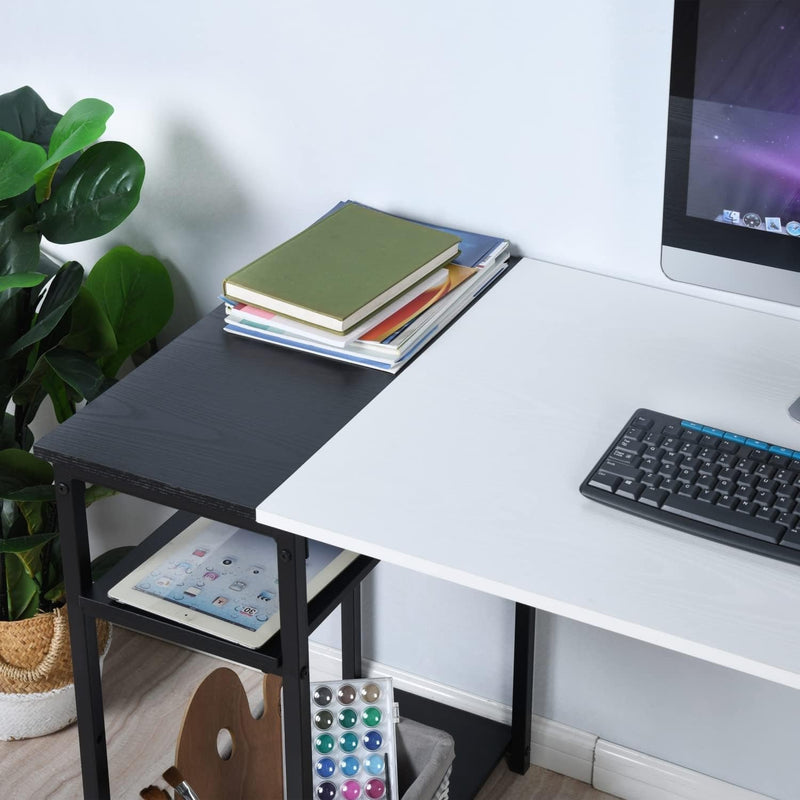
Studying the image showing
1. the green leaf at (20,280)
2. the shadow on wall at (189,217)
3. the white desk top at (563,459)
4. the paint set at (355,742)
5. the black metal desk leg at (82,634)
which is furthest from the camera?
the shadow on wall at (189,217)

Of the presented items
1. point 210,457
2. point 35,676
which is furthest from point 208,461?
point 35,676

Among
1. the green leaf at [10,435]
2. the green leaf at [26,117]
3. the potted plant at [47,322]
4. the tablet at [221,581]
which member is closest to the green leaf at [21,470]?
the potted plant at [47,322]

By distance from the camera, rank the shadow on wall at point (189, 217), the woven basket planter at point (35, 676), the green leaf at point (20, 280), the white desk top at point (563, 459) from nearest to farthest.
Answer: the white desk top at point (563, 459)
the green leaf at point (20, 280)
the shadow on wall at point (189, 217)
the woven basket planter at point (35, 676)

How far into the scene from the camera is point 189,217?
1.83 m

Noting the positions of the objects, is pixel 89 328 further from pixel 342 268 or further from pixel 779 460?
pixel 779 460

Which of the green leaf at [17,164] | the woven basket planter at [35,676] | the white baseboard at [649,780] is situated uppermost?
the green leaf at [17,164]

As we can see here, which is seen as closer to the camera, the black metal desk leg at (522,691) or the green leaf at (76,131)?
the green leaf at (76,131)

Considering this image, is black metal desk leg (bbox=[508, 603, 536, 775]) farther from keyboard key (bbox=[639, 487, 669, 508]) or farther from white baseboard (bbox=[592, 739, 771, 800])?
keyboard key (bbox=[639, 487, 669, 508])

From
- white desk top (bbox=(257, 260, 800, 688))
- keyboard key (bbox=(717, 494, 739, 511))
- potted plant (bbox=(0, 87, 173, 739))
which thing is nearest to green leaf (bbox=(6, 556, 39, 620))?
potted plant (bbox=(0, 87, 173, 739))

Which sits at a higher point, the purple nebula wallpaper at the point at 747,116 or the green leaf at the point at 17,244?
the purple nebula wallpaper at the point at 747,116

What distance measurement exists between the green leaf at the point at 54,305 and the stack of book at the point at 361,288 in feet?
0.88

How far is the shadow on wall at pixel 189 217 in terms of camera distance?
5.81ft

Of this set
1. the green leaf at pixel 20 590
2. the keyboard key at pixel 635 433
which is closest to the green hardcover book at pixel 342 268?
the keyboard key at pixel 635 433

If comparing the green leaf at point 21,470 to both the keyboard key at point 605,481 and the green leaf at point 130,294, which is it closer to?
the green leaf at point 130,294
